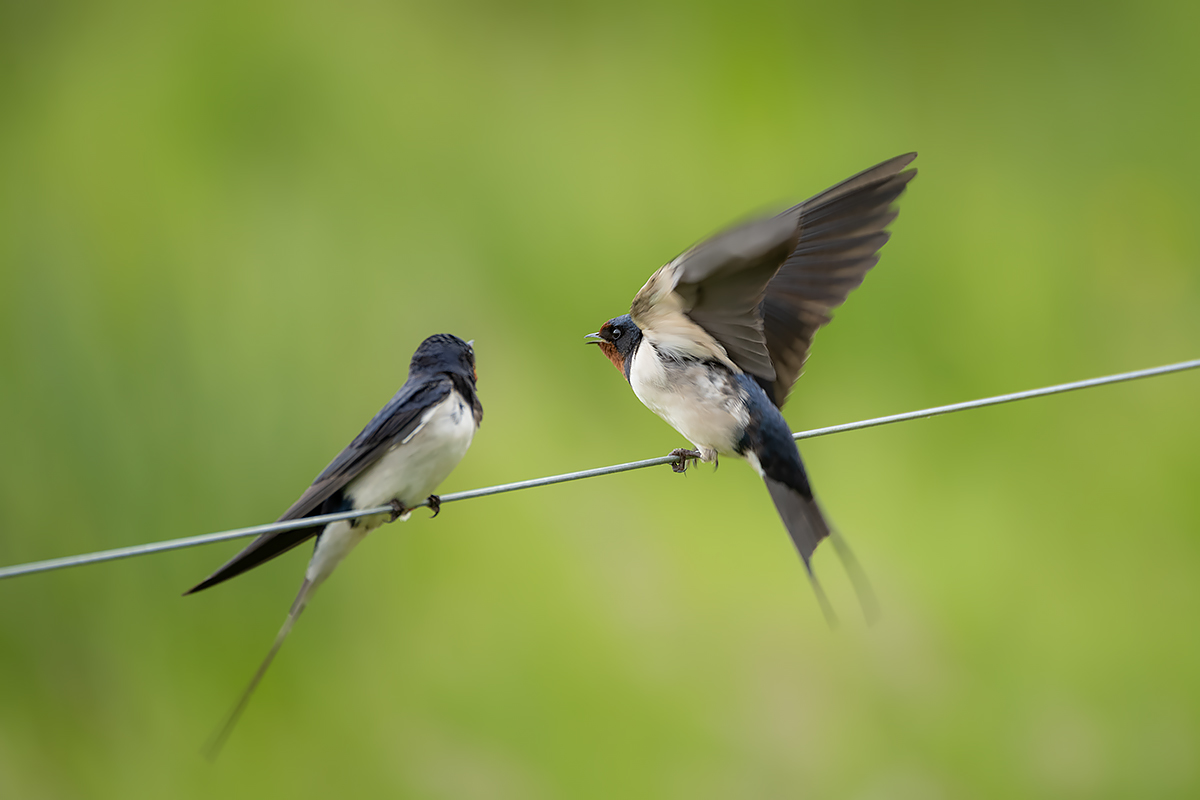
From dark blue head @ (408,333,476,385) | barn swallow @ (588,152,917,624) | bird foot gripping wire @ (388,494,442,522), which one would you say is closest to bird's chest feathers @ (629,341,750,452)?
barn swallow @ (588,152,917,624)

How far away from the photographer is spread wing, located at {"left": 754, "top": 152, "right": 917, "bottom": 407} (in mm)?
1855

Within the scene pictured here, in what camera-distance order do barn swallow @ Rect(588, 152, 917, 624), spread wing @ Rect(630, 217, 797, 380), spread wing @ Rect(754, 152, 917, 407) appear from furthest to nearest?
spread wing @ Rect(754, 152, 917, 407) → barn swallow @ Rect(588, 152, 917, 624) → spread wing @ Rect(630, 217, 797, 380)

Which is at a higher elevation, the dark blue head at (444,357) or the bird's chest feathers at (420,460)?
the dark blue head at (444,357)

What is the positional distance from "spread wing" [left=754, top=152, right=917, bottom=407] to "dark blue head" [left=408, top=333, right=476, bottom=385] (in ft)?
2.33

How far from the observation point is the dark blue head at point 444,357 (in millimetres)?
1967

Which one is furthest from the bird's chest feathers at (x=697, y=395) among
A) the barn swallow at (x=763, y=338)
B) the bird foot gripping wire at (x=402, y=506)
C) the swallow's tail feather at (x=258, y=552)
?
the swallow's tail feather at (x=258, y=552)

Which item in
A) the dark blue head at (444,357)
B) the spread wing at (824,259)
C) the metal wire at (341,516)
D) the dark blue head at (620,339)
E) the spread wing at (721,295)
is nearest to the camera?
the metal wire at (341,516)

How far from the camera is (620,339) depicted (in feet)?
7.23

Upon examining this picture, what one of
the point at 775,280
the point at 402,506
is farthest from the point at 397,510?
the point at 775,280

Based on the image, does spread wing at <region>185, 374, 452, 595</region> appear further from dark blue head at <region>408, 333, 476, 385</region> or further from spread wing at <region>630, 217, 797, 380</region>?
spread wing at <region>630, 217, 797, 380</region>

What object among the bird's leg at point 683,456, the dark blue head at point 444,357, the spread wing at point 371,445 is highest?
the dark blue head at point 444,357

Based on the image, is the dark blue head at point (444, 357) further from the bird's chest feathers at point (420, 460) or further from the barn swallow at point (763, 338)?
the barn swallow at point (763, 338)

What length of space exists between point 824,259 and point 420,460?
3.32ft

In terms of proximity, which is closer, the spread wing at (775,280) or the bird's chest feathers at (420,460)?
the spread wing at (775,280)
